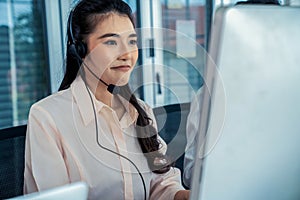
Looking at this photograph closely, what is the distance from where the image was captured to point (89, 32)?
3.58 feet

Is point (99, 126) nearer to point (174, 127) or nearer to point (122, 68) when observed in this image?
point (122, 68)

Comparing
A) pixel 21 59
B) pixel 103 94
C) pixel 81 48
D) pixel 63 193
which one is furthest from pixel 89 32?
pixel 21 59

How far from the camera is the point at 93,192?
1.01 metres

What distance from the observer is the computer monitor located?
18.4 inches

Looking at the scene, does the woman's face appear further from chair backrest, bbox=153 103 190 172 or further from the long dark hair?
chair backrest, bbox=153 103 190 172

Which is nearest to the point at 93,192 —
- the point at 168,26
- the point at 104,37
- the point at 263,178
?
the point at 104,37

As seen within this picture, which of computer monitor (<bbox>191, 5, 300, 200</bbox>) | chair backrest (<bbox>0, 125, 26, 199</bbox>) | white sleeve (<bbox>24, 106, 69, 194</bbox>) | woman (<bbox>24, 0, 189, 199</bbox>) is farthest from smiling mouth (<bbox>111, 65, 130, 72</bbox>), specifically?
computer monitor (<bbox>191, 5, 300, 200</bbox>)

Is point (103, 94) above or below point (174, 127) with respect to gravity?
above

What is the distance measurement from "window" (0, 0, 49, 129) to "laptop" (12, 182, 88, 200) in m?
1.96

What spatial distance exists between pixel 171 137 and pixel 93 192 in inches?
16.5

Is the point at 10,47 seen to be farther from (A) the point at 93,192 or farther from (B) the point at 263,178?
(B) the point at 263,178

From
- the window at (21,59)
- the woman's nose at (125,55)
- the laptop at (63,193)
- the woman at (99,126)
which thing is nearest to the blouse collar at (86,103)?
the woman at (99,126)

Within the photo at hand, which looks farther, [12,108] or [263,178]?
[12,108]

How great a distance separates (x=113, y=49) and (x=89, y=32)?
0.10 m
